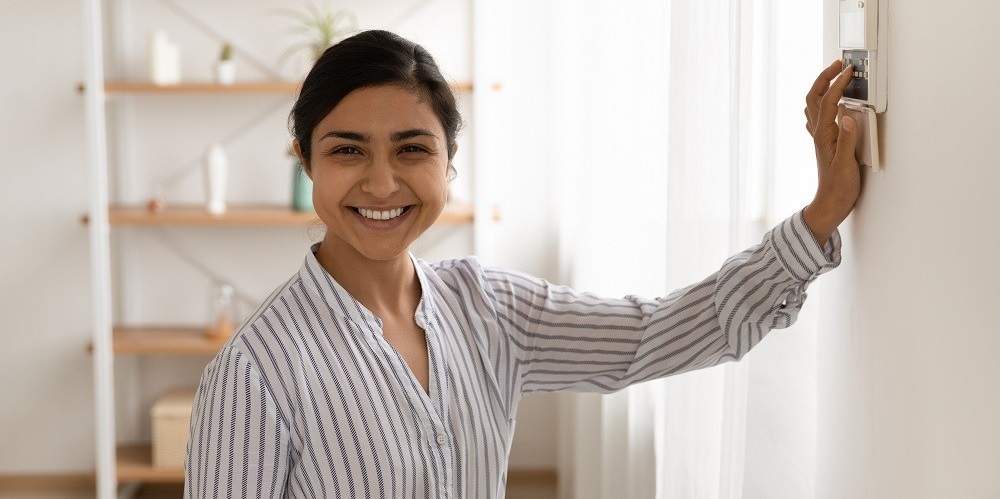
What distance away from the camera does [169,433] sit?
3588mm

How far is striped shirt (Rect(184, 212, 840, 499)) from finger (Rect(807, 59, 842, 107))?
136mm

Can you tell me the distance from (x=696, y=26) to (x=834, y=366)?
21.3 inches

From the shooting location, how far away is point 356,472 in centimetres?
136

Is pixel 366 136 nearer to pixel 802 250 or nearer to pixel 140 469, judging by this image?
pixel 802 250

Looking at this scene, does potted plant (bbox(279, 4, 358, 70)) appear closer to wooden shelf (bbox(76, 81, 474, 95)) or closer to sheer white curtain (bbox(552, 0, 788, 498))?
wooden shelf (bbox(76, 81, 474, 95))

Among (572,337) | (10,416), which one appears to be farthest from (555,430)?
(572,337)

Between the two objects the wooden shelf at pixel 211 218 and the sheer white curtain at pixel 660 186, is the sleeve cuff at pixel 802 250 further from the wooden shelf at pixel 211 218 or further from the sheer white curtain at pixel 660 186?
the wooden shelf at pixel 211 218

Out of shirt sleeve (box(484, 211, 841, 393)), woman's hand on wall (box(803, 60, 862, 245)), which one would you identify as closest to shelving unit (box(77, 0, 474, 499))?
shirt sleeve (box(484, 211, 841, 393))

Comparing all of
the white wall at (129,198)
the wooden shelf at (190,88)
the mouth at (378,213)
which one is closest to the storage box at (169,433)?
the white wall at (129,198)

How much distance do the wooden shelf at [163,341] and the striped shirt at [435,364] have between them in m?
2.07

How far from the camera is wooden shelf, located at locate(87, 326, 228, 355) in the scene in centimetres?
352

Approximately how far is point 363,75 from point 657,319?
1.61 ft

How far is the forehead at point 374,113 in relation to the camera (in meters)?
1.42

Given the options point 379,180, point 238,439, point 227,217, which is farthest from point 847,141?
Answer: point 227,217
